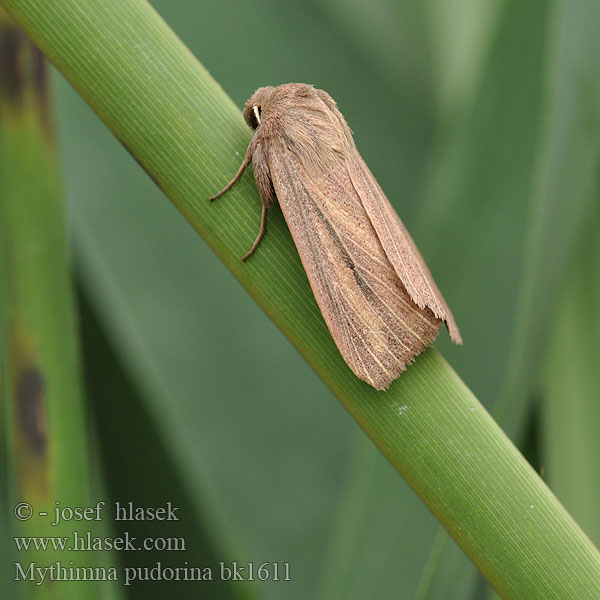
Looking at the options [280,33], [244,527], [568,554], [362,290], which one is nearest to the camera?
[568,554]

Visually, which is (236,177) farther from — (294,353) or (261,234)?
(294,353)

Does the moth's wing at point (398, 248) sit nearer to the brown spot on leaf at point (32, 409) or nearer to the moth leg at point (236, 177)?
the moth leg at point (236, 177)

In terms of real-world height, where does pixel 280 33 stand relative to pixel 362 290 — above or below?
above

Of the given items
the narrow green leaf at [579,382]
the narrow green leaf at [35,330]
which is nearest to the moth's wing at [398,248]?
the narrow green leaf at [579,382]

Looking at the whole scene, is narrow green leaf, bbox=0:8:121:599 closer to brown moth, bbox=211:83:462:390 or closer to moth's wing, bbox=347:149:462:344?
brown moth, bbox=211:83:462:390

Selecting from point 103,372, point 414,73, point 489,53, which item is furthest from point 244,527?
point 414,73

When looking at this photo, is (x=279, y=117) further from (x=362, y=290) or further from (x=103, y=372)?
(x=103, y=372)
